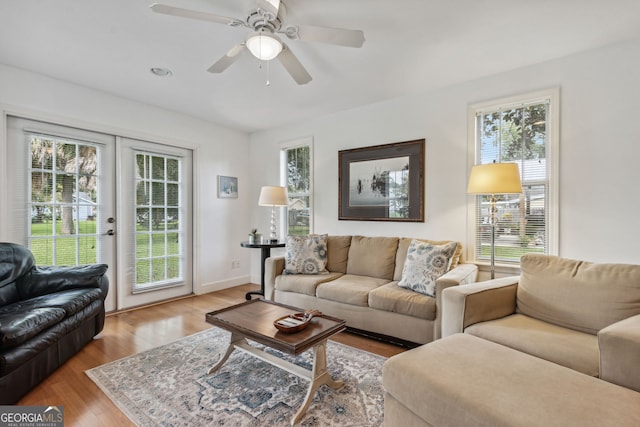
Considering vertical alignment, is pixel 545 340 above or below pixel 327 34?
below

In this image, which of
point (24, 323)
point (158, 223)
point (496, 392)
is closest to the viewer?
point (496, 392)

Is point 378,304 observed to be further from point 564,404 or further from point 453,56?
point 453,56

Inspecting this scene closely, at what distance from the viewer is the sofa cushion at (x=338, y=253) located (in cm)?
360

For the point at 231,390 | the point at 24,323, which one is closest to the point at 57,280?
the point at 24,323

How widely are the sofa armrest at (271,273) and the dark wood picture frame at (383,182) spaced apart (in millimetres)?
1000

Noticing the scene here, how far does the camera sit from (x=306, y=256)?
3498 mm

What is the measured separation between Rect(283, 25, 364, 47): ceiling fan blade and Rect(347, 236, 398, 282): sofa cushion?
6.82 ft

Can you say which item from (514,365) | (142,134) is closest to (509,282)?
(514,365)

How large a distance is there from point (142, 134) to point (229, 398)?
10.3ft

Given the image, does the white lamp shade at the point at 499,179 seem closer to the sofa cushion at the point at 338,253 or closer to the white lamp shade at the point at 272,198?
the sofa cushion at the point at 338,253

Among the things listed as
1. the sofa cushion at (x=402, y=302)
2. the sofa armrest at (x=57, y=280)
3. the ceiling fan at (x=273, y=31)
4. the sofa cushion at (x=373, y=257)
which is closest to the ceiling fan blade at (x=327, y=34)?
the ceiling fan at (x=273, y=31)

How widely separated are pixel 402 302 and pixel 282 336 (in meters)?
1.16

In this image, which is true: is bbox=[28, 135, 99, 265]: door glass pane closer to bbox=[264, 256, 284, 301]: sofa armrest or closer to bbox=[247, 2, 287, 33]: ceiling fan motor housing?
bbox=[264, 256, 284, 301]: sofa armrest

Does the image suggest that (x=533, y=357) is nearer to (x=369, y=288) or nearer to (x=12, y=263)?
(x=369, y=288)
